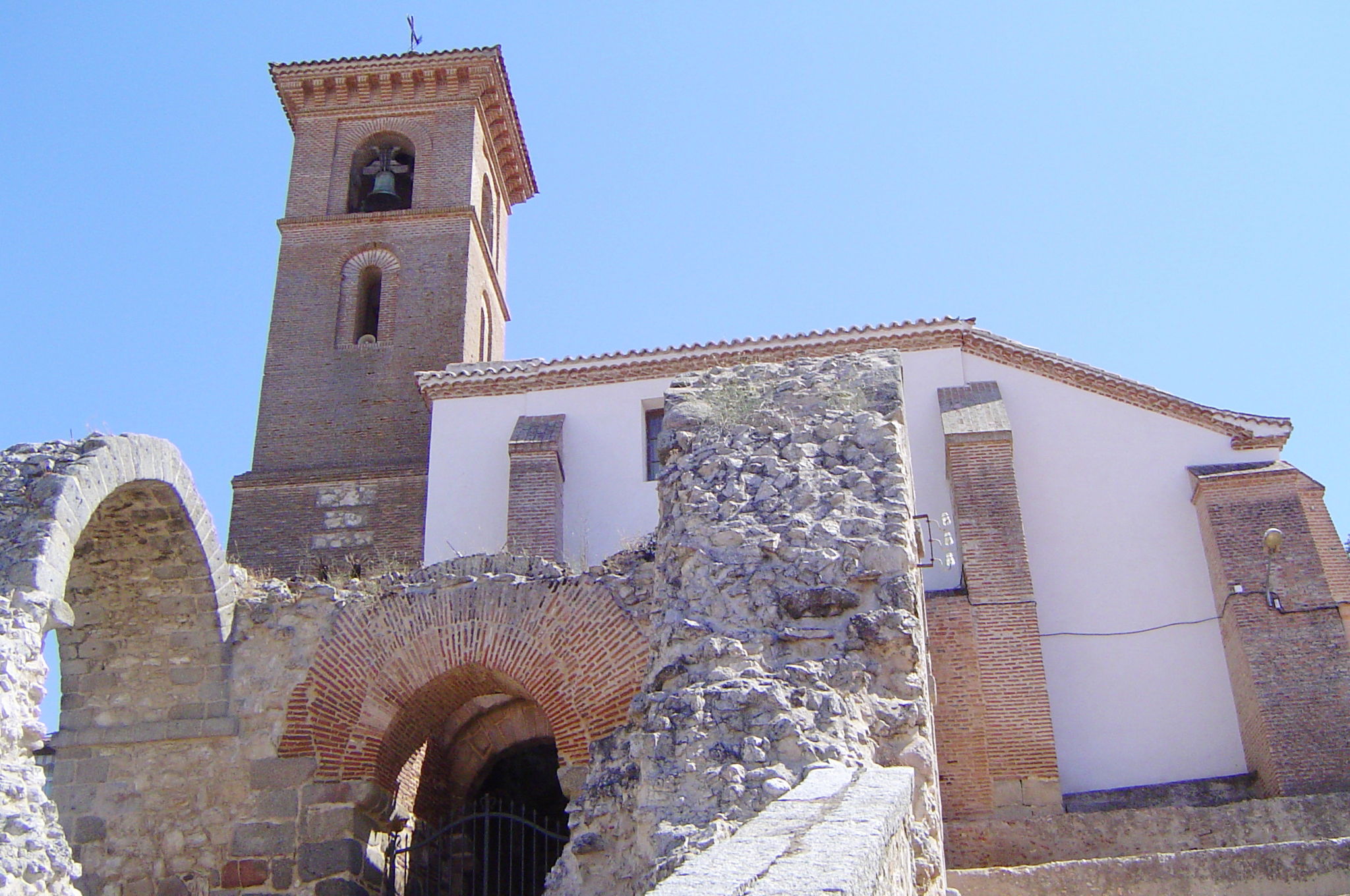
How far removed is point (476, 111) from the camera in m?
21.4

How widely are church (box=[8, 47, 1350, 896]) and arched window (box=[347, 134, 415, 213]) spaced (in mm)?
1941

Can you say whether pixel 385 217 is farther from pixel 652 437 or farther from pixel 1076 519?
pixel 1076 519

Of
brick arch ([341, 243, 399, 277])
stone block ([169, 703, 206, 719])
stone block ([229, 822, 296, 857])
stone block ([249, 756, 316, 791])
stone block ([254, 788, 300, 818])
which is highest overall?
brick arch ([341, 243, 399, 277])

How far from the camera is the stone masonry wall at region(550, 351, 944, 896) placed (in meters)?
5.00

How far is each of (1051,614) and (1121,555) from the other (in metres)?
1.07

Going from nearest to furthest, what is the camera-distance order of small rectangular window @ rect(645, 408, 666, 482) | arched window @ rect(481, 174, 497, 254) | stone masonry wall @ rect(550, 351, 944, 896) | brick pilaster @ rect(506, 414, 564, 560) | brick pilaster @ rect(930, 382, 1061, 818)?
stone masonry wall @ rect(550, 351, 944, 896) < brick pilaster @ rect(930, 382, 1061, 818) < brick pilaster @ rect(506, 414, 564, 560) < small rectangular window @ rect(645, 408, 666, 482) < arched window @ rect(481, 174, 497, 254)

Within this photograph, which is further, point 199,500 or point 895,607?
point 199,500

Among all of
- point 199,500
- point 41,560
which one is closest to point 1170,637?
point 199,500

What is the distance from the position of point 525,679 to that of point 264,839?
6.26 ft

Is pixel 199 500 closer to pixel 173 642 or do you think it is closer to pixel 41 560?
pixel 173 642

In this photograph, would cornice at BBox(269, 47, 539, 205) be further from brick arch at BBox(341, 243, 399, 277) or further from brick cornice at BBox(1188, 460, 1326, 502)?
brick cornice at BBox(1188, 460, 1326, 502)

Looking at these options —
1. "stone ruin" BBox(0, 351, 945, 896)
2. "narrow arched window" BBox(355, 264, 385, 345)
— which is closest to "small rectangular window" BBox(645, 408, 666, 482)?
"stone ruin" BBox(0, 351, 945, 896)

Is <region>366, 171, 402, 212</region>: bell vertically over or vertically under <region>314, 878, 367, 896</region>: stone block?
over

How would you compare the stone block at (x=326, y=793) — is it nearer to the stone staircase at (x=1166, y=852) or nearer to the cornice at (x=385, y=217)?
the stone staircase at (x=1166, y=852)
